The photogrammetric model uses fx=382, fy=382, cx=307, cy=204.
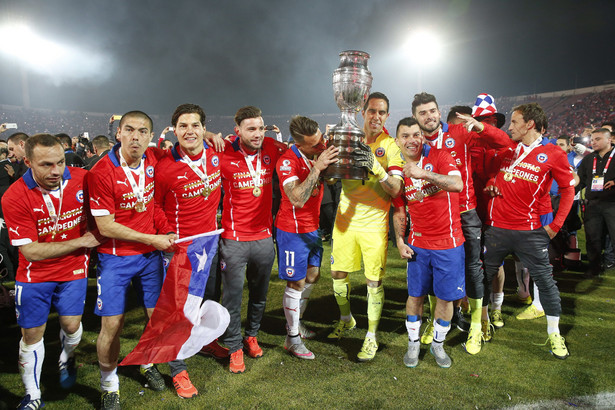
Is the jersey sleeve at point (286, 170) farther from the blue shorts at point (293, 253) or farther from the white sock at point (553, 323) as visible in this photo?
the white sock at point (553, 323)

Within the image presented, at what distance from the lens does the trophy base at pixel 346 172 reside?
9.27ft

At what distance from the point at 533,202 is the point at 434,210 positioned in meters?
1.14

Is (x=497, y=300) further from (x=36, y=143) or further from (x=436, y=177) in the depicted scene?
(x=36, y=143)

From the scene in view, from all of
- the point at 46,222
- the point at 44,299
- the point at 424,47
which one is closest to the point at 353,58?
the point at 46,222

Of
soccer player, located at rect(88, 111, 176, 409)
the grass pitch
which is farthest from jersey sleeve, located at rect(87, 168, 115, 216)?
the grass pitch

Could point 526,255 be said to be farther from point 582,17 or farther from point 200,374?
point 582,17

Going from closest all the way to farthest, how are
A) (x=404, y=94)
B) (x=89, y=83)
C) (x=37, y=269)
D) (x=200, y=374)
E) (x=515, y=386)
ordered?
(x=37, y=269), (x=515, y=386), (x=200, y=374), (x=89, y=83), (x=404, y=94)

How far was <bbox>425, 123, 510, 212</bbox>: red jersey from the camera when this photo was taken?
376 cm

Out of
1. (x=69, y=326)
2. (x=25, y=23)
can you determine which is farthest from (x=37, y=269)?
(x=25, y=23)

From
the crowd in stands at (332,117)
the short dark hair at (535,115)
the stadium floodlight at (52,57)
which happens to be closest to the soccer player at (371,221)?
the short dark hair at (535,115)

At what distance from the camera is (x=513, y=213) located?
12.2 feet

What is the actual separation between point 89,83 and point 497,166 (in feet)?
160

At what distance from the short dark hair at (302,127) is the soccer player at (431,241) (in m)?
0.76

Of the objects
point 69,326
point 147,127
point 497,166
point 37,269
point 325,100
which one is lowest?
point 69,326
